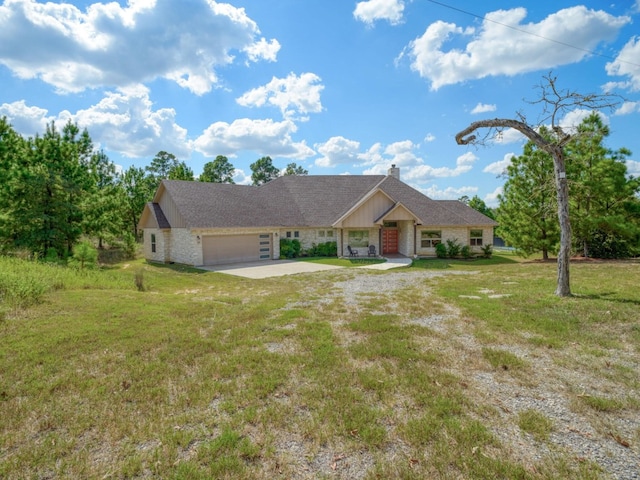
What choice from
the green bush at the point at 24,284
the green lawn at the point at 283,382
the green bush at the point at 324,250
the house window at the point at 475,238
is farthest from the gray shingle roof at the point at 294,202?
the green lawn at the point at 283,382

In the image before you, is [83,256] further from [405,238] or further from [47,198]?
[405,238]

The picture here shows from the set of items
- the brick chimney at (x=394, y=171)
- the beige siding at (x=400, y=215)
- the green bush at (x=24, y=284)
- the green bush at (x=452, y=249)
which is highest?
the brick chimney at (x=394, y=171)

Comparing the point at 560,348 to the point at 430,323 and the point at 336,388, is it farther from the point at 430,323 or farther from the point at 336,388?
the point at 336,388

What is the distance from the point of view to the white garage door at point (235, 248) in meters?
20.5

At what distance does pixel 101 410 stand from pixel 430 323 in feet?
20.3

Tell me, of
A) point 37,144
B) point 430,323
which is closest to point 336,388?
point 430,323

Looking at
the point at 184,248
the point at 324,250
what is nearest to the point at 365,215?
the point at 324,250

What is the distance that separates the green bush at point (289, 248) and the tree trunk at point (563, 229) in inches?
655

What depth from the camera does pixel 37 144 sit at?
19938 mm

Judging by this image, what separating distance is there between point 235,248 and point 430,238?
45.4ft

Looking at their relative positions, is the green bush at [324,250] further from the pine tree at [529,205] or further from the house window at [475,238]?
the pine tree at [529,205]

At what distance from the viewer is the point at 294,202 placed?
87.9ft

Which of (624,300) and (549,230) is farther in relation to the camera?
(549,230)

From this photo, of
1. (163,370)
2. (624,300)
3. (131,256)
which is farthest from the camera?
(131,256)
